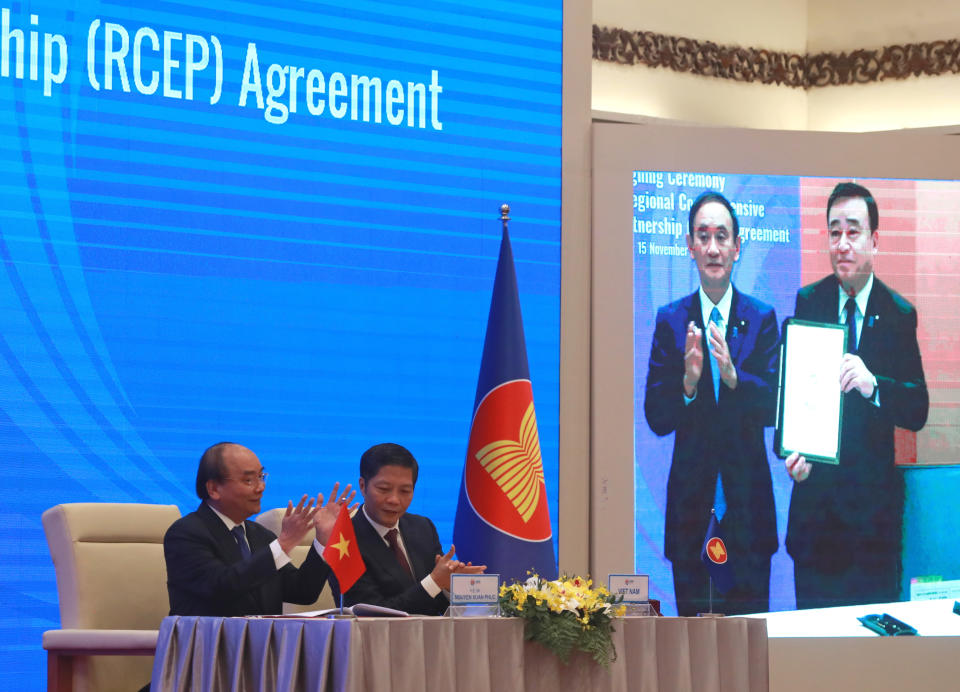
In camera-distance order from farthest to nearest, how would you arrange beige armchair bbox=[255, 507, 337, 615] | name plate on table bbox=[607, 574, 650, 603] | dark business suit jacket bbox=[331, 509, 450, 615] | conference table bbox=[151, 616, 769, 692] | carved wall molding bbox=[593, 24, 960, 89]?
carved wall molding bbox=[593, 24, 960, 89], beige armchair bbox=[255, 507, 337, 615], dark business suit jacket bbox=[331, 509, 450, 615], name plate on table bbox=[607, 574, 650, 603], conference table bbox=[151, 616, 769, 692]

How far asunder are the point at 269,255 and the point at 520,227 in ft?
4.03

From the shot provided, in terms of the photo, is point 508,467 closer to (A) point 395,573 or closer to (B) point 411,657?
(A) point 395,573

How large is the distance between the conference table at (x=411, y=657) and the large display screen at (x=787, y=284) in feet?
7.91

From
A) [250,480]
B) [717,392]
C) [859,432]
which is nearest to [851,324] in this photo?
[859,432]

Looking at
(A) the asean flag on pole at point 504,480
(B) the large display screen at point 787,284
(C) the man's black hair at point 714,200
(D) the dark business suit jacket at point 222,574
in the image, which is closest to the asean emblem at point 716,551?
(B) the large display screen at point 787,284

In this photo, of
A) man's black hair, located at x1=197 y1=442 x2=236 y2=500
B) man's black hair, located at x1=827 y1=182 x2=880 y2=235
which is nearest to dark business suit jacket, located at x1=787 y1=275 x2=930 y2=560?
man's black hair, located at x1=827 y1=182 x2=880 y2=235

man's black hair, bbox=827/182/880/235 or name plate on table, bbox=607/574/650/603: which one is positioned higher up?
man's black hair, bbox=827/182/880/235

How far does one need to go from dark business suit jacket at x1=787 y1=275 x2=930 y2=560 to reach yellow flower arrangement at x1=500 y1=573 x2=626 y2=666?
2937 millimetres

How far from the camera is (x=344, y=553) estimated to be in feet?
10.5

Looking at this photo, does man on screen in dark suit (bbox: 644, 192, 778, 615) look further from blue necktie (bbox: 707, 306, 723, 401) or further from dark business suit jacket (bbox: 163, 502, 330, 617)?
dark business suit jacket (bbox: 163, 502, 330, 617)

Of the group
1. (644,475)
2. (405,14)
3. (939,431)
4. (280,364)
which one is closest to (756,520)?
(644,475)

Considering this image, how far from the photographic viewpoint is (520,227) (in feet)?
19.2

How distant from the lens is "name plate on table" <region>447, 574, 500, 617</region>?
124 inches

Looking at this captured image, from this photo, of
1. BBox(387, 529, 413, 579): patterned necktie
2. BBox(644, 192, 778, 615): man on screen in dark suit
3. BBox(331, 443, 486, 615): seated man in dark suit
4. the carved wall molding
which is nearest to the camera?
BBox(331, 443, 486, 615): seated man in dark suit
